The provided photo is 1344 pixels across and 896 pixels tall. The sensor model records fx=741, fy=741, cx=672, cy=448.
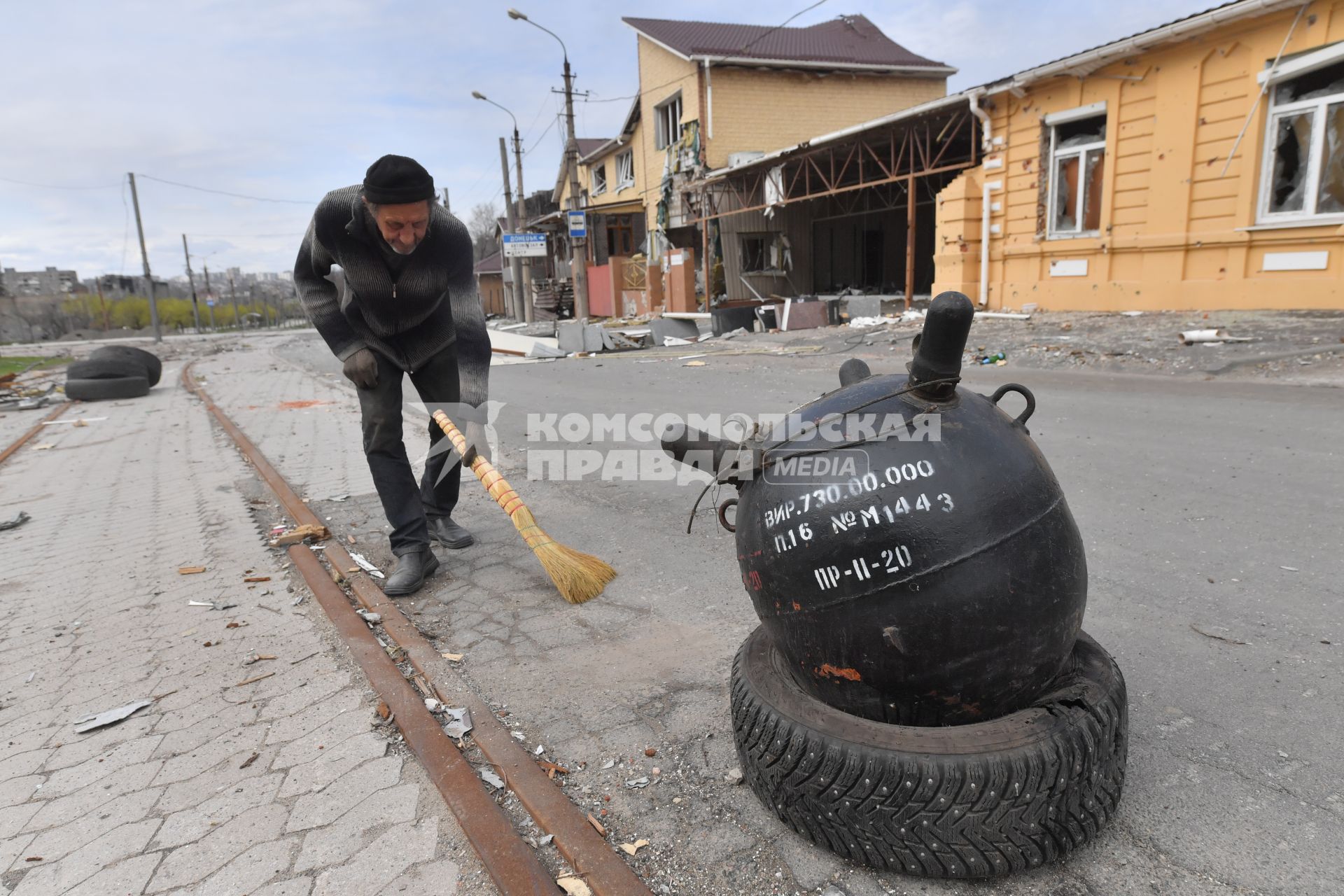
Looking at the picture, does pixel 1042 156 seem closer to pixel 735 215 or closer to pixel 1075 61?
pixel 1075 61

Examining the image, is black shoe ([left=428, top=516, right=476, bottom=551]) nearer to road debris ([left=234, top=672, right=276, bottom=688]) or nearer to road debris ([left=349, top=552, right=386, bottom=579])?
road debris ([left=349, top=552, right=386, bottom=579])

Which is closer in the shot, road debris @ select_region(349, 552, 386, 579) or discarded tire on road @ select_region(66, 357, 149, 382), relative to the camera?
road debris @ select_region(349, 552, 386, 579)

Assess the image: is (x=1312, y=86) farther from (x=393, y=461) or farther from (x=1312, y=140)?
(x=393, y=461)

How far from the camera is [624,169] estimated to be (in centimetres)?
3256

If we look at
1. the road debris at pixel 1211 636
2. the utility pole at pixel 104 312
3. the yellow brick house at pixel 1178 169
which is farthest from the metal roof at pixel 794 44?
the utility pole at pixel 104 312

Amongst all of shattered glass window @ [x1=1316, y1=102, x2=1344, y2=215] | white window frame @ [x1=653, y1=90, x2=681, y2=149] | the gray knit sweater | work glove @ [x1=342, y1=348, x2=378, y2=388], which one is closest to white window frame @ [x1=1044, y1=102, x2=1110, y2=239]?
shattered glass window @ [x1=1316, y1=102, x2=1344, y2=215]

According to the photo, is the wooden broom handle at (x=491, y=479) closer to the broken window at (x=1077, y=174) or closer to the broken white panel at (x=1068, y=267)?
the broken white panel at (x=1068, y=267)

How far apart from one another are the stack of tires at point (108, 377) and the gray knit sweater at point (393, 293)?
38.0ft

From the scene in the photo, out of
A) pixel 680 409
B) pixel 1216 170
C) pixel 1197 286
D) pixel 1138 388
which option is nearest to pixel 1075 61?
pixel 1216 170

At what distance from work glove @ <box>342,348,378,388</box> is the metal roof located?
23512 mm

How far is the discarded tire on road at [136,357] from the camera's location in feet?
42.8

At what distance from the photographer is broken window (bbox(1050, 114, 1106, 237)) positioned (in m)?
12.9

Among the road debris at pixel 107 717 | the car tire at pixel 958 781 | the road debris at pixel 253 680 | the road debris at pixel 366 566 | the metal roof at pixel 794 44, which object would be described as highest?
the metal roof at pixel 794 44

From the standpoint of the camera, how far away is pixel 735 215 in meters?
24.9
